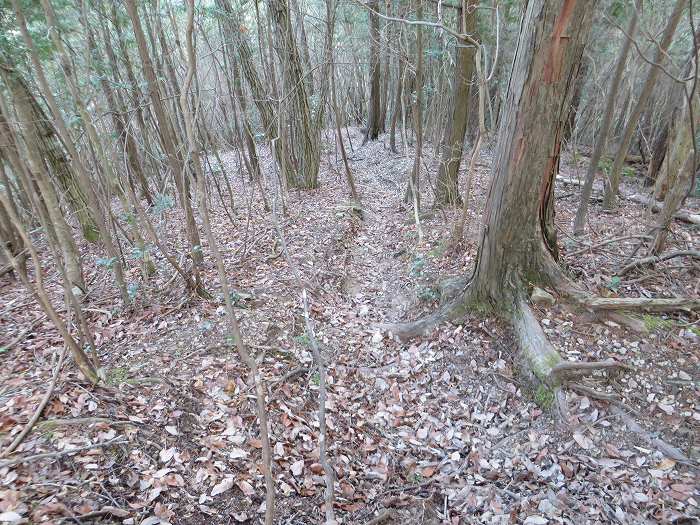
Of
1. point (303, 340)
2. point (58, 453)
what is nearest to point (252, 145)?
point (303, 340)

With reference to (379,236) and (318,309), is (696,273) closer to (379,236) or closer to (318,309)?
(318,309)

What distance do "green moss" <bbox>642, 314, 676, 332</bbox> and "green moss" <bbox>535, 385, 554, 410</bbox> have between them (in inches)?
47.6

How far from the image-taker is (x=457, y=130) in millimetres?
7547

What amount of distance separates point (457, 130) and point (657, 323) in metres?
5.17

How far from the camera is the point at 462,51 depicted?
287 inches

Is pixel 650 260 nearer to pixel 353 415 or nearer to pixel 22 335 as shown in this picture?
pixel 353 415

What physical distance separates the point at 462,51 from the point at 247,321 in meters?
6.50

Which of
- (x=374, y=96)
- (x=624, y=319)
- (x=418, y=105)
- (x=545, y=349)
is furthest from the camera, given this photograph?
(x=374, y=96)

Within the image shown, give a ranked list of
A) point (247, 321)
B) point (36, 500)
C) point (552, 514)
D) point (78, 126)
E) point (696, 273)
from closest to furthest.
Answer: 1. point (36, 500)
2. point (552, 514)
3. point (696, 273)
4. point (247, 321)
5. point (78, 126)

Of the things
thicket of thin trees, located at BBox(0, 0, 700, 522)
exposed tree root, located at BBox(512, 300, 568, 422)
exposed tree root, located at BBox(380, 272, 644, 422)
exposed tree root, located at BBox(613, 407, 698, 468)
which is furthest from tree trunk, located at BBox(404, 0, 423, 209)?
exposed tree root, located at BBox(613, 407, 698, 468)

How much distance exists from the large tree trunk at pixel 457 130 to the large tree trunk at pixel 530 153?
3290 millimetres

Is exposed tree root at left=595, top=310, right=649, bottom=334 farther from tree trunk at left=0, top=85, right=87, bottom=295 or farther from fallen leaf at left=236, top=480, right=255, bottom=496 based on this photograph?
tree trunk at left=0, top=85, right=87, bottom=295

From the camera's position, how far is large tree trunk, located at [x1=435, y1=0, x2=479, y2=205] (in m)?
7.21

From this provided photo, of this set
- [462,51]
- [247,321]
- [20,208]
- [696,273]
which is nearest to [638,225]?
[696,273]
